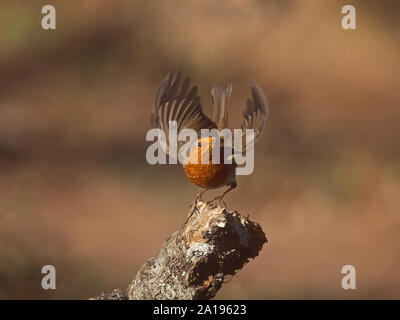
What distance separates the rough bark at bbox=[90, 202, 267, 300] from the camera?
1.91 meters

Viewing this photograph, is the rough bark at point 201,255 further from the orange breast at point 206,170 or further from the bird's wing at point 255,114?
the bird's wing at point 255,114

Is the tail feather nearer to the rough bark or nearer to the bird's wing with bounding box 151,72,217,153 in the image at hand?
the bird's wing with bounding box 151,72,217,153

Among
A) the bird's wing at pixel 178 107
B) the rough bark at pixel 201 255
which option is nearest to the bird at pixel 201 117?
the bird's wing at pixel 178 107

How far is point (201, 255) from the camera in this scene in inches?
74.8

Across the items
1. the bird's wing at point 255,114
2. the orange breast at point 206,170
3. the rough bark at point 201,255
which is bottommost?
the rough bark at point 201,255

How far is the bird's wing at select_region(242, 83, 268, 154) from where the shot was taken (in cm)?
192

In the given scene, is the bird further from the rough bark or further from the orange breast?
the rough bark

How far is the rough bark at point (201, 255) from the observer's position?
191 cm

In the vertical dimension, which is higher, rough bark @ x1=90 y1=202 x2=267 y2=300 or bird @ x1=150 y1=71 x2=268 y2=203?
bird @ x1=150 y1=71 x2=268 y2=203

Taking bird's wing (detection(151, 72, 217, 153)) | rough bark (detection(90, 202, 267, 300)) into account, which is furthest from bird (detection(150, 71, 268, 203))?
rough bark (detection(90, 202, 267, 300))

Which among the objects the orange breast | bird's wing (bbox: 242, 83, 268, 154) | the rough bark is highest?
bird's wing (bbox: 242, 83, 268, 154)

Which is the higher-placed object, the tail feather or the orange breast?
the tail feather

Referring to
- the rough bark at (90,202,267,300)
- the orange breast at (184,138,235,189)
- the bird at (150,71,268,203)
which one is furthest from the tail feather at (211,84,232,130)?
the rough bark at (90,202,267,300)

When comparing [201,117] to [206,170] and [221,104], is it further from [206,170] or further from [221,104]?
[206,170]
